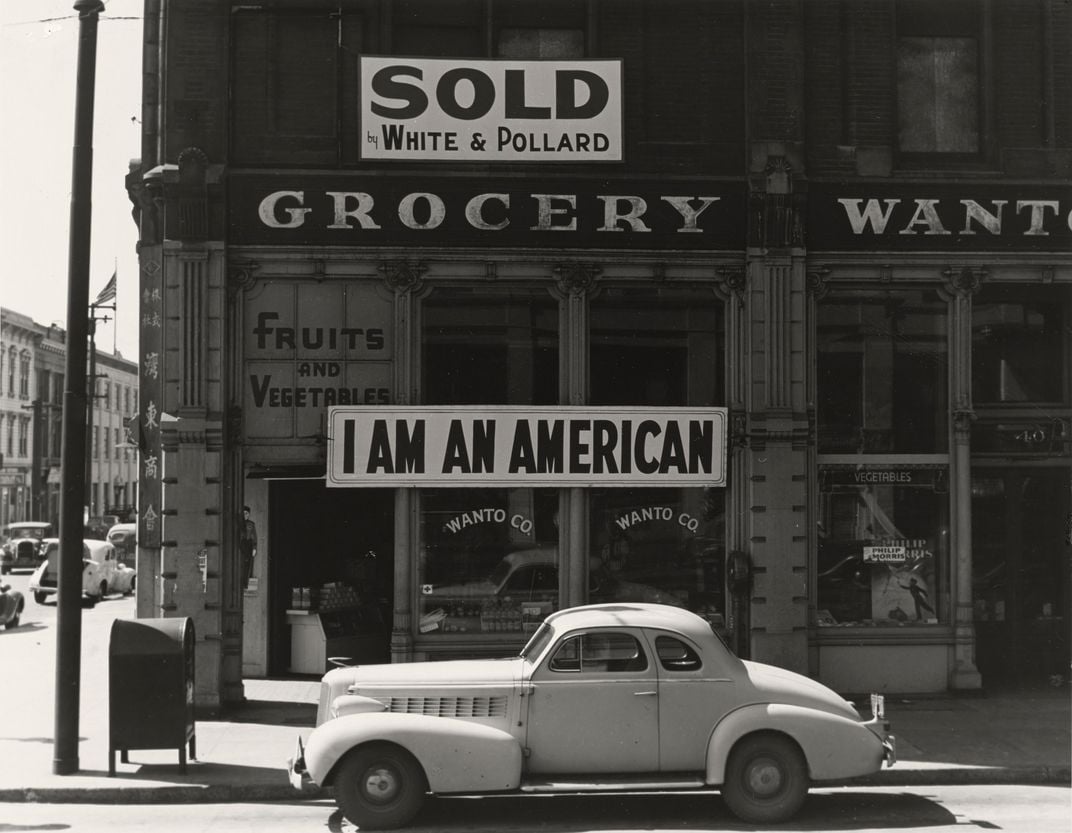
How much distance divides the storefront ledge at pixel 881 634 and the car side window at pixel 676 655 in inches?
203

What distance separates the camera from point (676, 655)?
9031 mm

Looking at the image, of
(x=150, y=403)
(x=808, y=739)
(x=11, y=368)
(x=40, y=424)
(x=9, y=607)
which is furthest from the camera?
(x=11, y=368)

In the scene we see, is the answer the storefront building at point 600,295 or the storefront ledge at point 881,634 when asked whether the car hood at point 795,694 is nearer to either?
the storefront building at point 600,295

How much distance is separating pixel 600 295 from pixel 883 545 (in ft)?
15.1

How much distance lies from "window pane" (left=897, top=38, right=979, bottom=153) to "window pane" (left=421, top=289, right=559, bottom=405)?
5.09m

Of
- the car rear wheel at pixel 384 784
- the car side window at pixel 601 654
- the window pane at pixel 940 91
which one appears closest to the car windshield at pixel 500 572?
the car side window at pixel 601 654

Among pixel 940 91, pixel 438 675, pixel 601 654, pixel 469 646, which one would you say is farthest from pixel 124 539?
pixel 601 654

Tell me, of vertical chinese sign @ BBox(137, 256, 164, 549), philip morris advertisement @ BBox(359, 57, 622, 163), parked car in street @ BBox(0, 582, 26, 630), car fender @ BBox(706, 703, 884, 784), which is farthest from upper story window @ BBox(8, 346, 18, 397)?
car fender @ BBox(706, 703, 884, 784)

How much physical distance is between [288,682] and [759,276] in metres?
7.80

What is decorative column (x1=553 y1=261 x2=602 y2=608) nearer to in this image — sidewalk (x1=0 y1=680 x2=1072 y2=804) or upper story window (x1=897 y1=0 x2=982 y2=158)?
sidewalk (x1=0 y1=680 x2=1072 y2=804)

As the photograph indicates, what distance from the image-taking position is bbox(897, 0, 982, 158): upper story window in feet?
46.5

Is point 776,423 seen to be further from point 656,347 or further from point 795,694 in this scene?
point 795,694

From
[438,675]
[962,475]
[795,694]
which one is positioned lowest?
[795,694]

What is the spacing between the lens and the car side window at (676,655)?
9.00 m
